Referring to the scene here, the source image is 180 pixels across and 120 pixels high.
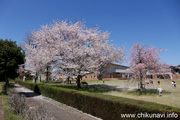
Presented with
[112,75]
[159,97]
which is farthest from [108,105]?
[112,75]

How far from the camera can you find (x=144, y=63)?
14703 millimetres

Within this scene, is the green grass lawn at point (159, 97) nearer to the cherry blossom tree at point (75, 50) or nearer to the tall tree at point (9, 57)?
the cherry blossom tree at point (75, 50)

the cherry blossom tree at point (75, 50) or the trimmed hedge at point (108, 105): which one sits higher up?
the cherry blossom tree at point (75, 50)

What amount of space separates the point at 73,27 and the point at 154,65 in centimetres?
1142

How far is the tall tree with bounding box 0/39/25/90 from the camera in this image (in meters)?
15.3

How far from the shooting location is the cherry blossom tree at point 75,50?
17094 millimetres

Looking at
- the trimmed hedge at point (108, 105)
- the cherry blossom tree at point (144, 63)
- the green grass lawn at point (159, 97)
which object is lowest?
the green grass lawn at point (159, 97)

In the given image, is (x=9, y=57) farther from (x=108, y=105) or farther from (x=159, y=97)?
(x=159, y=97)

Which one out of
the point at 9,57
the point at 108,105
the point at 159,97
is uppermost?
the point at 9,57

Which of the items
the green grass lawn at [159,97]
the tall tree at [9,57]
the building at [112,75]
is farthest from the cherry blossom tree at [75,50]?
the building at [112,75]

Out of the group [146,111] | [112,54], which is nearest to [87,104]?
[146,111]

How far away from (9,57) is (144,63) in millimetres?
15274

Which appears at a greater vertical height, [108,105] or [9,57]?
[9,57]

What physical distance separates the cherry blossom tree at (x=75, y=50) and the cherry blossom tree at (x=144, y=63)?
11.4 feet
